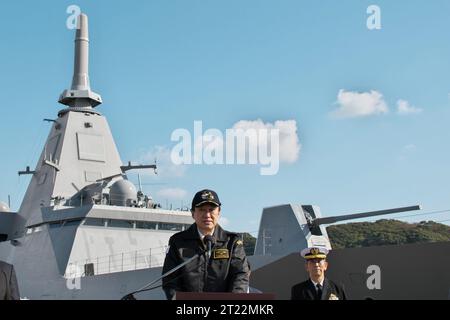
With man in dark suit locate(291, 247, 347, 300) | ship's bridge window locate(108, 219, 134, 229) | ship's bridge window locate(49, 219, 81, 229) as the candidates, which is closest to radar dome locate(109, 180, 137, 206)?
ship's bridge window locate(108, 219, 134, 229)

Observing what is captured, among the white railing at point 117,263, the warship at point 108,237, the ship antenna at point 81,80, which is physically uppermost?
the ship antenna at point 81,80

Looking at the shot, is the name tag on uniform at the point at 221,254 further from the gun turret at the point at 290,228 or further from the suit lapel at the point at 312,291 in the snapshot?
the gun turret at the point at 290,228

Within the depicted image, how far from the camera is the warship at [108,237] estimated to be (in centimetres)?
978

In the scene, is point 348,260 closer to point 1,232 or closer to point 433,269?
point 433,269

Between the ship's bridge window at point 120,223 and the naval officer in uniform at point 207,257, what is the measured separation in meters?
16.0

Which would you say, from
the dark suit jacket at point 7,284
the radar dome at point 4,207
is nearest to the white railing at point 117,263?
the radar dome at point 4,207

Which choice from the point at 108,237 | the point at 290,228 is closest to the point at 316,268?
the point at 290,228

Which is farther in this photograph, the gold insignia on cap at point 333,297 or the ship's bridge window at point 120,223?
the ship's bridge window at point 120,223

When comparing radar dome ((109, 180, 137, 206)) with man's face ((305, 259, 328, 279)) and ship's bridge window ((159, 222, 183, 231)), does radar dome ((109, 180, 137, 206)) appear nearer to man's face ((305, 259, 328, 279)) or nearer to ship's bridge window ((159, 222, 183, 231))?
ship's bridge window ((159, 222, 183, 231))

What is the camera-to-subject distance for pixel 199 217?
11.1ft

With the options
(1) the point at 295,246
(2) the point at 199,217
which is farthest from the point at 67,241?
(2) the point at 199,217

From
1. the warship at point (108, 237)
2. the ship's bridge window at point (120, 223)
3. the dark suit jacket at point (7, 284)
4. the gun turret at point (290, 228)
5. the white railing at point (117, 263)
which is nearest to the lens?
the dark suit jacket at point (7, 284)

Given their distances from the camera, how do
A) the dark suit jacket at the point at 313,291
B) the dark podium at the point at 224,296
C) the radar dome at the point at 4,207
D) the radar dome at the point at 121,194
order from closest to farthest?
the dark podium at the point at 224,296 < the dark suit jacket at the point at 313,291 < the radar dome at the point at 121,194 < the radar dome at the point at 4,207

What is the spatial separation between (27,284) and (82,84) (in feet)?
28.1
